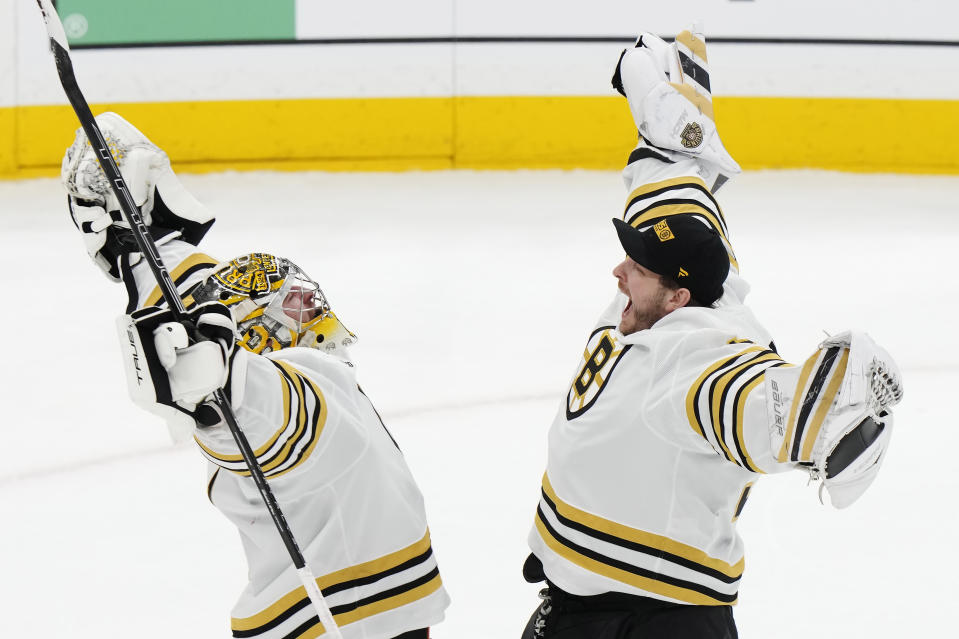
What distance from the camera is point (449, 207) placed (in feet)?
17.4

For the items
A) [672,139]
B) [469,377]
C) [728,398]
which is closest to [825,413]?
[728,398]

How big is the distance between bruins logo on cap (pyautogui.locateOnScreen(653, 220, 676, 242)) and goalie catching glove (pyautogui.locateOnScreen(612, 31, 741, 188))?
43 cm

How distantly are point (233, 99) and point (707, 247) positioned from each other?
13.4ft

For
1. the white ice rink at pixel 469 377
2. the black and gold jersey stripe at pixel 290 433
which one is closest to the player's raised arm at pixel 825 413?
the black and gold jersey stripe at pixel 290 433

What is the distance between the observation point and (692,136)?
6.77 feet

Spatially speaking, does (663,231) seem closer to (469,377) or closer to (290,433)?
(290,433)

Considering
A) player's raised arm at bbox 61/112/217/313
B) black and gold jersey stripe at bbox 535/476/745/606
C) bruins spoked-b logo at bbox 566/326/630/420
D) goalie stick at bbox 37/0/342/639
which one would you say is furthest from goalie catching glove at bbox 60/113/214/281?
black and gold jersey stripe at bbox 535/476/745/606

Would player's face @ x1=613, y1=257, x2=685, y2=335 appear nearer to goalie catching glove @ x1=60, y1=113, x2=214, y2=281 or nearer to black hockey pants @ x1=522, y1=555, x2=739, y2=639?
black hockey pants @ x1=522, y1=555, x2=739, y2=639

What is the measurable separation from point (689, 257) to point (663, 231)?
0.05m

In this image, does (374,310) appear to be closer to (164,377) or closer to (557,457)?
(557,457)

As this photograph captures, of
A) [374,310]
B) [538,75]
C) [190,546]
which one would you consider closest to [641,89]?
[190,546]

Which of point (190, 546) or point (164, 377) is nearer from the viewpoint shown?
point (164, 377)

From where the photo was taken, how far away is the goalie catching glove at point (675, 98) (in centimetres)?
206

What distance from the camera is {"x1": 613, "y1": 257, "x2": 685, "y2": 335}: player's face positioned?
1.64m
